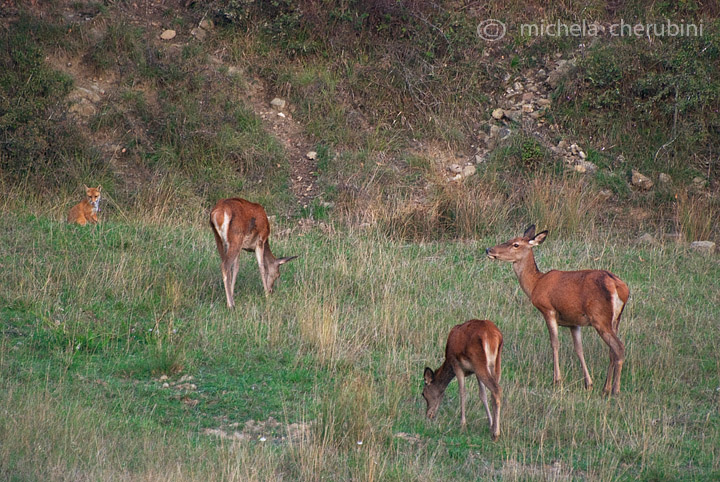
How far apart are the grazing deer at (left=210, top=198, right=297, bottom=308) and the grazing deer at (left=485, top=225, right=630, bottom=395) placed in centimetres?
339

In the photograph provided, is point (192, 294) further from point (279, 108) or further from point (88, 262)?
point (279, 108)

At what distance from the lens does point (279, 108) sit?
17.4m

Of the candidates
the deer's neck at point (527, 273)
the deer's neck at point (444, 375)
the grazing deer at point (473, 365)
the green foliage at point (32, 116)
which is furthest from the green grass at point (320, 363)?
the green foliage at point (32, 116)

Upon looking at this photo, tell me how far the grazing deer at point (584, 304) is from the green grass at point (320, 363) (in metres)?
0.29

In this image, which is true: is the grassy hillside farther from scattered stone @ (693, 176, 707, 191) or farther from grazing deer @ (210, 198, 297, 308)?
grazing deer @ (210, 198, 297, 308)

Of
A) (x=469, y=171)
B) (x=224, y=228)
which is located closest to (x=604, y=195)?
(x=469, y=171)

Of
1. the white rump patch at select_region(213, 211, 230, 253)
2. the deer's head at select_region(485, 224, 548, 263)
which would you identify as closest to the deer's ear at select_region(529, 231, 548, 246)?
the deer's head at select_region(485, 224, 548, 263)

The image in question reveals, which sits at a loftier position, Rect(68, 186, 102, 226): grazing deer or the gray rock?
the gray rock

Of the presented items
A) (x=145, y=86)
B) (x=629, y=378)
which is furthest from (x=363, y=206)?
(x=629, y=378)

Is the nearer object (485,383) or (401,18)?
(485,383)

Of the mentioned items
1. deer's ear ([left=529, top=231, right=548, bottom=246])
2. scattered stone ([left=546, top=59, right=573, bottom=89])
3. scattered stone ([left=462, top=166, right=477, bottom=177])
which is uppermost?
scattered stone ([left=546, top=59, right=573, bottom=89])

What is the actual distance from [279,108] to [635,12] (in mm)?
8225

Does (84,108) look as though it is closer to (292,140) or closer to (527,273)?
(292,140)

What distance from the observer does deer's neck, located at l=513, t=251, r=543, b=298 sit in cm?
868
